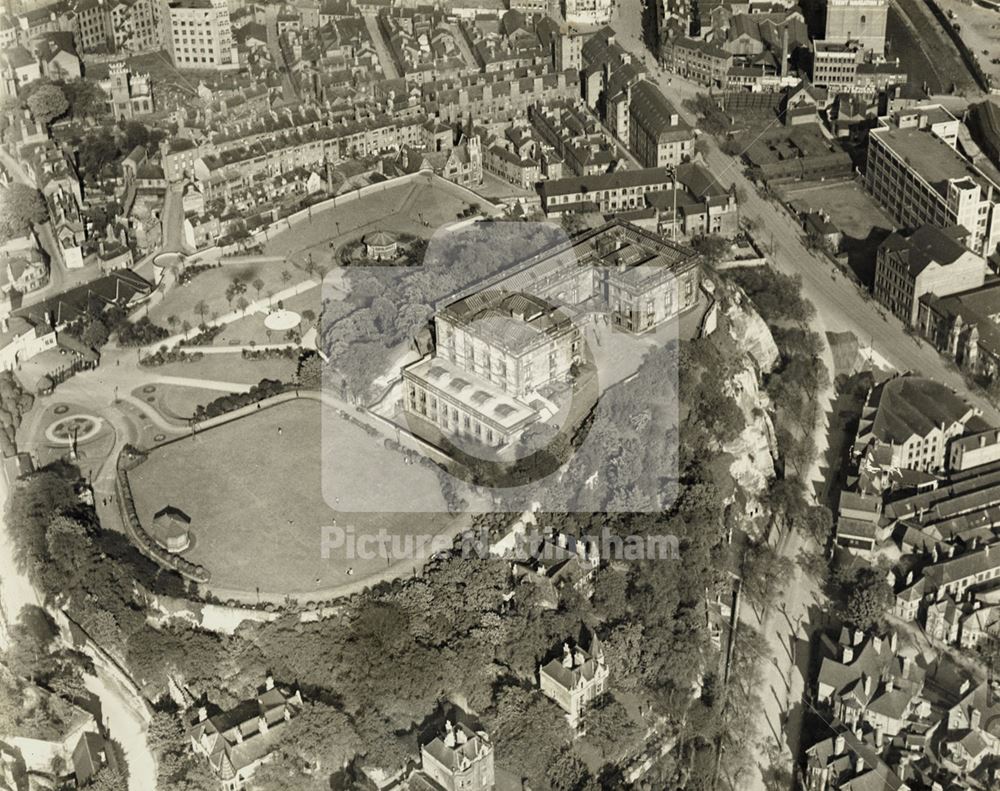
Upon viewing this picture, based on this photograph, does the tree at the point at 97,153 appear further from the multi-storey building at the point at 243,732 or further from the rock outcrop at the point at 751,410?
the multi-storey building at the point at 243,732

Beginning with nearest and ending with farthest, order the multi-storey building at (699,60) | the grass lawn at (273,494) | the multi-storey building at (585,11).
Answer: the grass lawn at (273,494) → the multi-storey building at (699,60) → the multi-storey building at (585,11)

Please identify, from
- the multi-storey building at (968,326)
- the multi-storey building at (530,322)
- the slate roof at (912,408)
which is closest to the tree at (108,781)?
the multi-storey building at (530,322)

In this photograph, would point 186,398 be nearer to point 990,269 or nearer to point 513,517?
point 513,517

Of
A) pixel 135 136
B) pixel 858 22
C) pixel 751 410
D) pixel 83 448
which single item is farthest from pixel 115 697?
pixel 858 22

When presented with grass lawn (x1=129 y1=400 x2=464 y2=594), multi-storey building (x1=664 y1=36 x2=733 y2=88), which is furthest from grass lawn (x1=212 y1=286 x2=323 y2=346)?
multi-storey building (x1=664 y1=36 x2=733 y2=88)

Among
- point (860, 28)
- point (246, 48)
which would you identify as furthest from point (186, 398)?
point (860, 28)

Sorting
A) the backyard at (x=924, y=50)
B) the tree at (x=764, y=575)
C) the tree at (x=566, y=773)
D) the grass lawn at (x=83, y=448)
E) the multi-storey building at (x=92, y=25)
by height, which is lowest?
the tree at (x=566, y=773)

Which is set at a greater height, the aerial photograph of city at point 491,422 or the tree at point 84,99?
the tree at point 84,99
